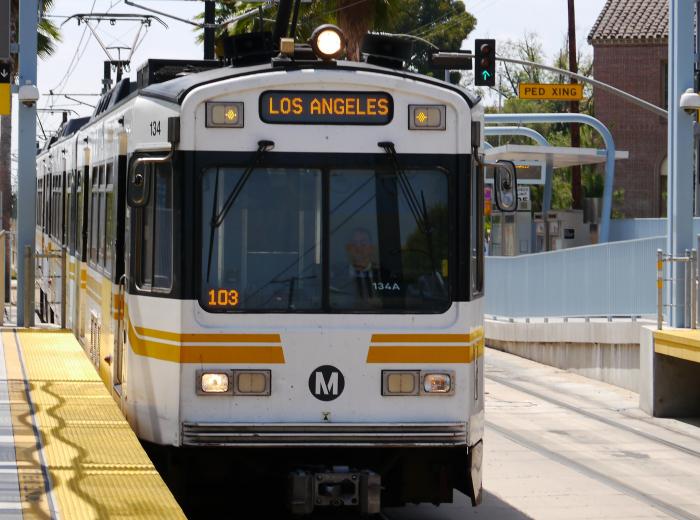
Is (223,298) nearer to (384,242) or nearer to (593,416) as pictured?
(384,242)

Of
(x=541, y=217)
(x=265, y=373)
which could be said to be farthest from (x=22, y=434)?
(x=541, y=217)

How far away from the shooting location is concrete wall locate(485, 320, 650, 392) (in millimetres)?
19719

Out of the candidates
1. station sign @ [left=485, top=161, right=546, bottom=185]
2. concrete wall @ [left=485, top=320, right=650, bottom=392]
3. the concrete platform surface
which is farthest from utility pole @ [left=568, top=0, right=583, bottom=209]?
the concrete platform surface

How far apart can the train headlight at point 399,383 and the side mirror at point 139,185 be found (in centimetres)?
183

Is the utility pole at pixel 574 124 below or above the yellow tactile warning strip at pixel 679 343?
above

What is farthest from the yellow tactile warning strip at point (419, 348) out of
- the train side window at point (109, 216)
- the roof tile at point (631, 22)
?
the roof tile at point (631, 22)

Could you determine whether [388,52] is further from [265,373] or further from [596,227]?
[596,227]

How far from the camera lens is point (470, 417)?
898 centimetres

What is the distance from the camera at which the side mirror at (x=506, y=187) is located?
30.9 ft

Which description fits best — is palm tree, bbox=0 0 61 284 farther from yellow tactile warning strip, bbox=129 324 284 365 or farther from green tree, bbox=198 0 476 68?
yellow tactile warning strip, bbox=129 324 284 365

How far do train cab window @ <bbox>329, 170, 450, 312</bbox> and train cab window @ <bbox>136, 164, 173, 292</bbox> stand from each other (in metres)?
1.00

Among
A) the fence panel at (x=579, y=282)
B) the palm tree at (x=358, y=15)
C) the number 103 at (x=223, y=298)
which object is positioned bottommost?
the fence panel at (x=579, y=282)

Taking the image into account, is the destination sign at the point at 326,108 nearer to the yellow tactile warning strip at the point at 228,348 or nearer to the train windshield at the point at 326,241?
the train windshield at the point at 326,241

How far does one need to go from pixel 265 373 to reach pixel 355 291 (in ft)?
2.45
